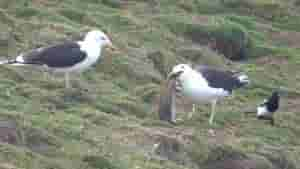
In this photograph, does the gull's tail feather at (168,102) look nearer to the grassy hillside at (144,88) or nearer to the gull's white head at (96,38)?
the grassy hillside at (144,88)

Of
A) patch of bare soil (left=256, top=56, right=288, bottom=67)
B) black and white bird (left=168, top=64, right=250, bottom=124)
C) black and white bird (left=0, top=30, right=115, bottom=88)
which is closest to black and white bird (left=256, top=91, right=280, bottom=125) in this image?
black and white bird (left=168, top=64, right=250, bottom=124)

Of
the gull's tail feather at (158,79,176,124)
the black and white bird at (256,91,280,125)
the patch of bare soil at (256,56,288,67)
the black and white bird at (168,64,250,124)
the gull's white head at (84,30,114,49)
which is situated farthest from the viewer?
the patch of bare soil at (256,56,288,67)

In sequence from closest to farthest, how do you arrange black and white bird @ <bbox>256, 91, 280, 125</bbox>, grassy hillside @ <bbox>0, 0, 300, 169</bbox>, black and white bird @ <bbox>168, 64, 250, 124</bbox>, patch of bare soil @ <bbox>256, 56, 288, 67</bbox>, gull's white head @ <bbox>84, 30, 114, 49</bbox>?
grassy hillside @ <bbox>0, 0, 300, 169</bbox>
black and white bird @ <bbox>168, 64, 250, 124</bbox>
gull's white head @ <bbox>84, 30, 114, 49</bbox>
black and white bird @ <bbox>256, 91, 280, 125</bbox>
patch of bare soil @ <bbox>256, 56, 288, 67</bbox>

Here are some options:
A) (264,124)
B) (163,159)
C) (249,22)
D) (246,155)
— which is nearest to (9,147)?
(163,159)

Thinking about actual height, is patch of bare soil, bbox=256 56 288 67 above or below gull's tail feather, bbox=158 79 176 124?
below

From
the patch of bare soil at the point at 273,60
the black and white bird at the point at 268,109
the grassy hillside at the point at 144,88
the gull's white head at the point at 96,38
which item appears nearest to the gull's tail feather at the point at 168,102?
the grassy hillside at the point at 144,88

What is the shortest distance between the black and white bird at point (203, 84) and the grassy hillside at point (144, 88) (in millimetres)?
423

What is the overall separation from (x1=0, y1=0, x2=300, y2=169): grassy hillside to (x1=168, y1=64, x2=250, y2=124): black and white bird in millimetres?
423

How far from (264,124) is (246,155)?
A: 2.81 m

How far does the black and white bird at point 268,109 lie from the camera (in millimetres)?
16391

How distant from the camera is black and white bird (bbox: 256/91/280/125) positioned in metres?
16.4

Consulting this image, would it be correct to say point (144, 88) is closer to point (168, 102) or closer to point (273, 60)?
point (168, 102)

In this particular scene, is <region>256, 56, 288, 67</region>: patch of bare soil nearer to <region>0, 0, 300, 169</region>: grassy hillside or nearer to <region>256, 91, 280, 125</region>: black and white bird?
<region>0, 0, 300, 169</region>: grassy hillside

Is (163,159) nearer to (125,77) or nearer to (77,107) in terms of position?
(77,107)
